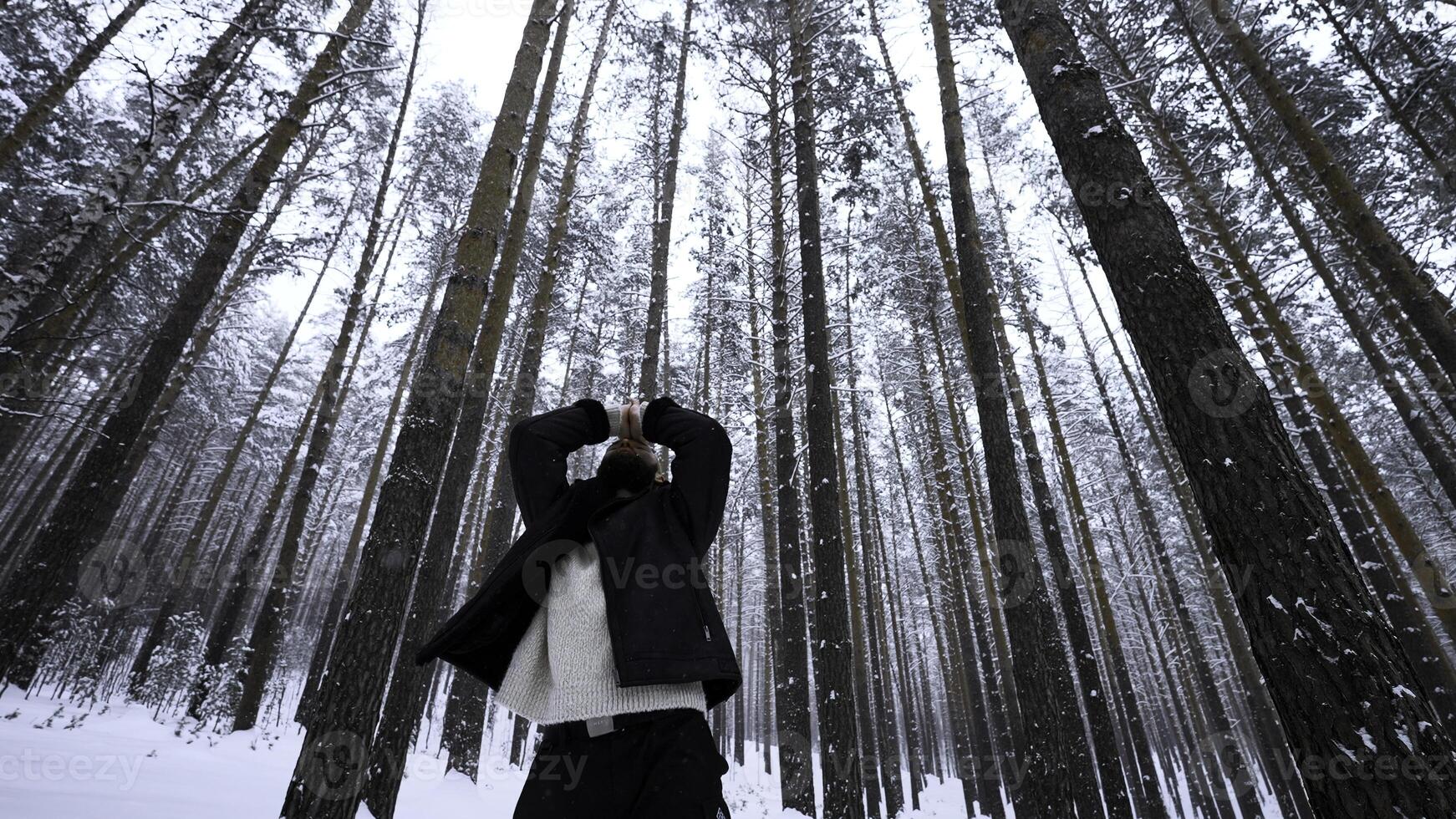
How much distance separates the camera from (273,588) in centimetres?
1081

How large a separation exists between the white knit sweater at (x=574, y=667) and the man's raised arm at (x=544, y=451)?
1.02 ft

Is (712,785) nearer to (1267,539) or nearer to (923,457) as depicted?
(1267,539)

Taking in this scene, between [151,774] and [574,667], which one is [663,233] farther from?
[574,667]

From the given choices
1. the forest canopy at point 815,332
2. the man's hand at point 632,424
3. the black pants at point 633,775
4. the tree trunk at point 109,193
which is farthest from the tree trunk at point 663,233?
the black pants at point 633,775

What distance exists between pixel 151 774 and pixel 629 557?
6315 mm

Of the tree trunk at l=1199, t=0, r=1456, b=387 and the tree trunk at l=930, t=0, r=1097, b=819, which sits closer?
the tree trunk at l=930, t=0, r=1097, b=819

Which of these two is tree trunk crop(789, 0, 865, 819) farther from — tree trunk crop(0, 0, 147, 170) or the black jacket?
tree trunk crop(0, 0, 147, 170)

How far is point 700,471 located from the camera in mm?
2303

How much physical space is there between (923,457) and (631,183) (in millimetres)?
11032

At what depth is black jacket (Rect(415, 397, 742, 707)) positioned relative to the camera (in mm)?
1897

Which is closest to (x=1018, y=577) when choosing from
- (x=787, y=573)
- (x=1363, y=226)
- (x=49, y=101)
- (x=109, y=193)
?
(x=787, y=573)

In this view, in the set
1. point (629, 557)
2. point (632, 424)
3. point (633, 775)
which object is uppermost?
point (632, 424)

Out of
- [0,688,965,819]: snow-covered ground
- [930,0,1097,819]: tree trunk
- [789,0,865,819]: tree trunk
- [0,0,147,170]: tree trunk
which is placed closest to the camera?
[0,688,965,819]: snow-covered ground

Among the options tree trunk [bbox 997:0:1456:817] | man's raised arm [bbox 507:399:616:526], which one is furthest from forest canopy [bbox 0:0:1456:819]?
man's raised arm [bbox 507:399:616:526]
